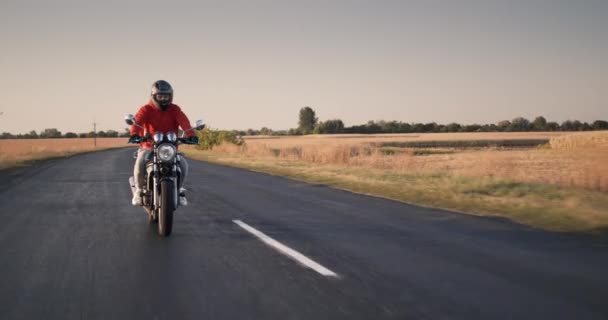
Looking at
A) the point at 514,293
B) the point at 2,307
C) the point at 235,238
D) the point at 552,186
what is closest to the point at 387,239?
the point at 235,238

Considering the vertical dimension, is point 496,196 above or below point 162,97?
below

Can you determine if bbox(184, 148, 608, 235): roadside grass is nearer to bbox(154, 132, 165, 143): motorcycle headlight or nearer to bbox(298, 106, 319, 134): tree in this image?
bbox(154, 132, 165, 143): motorcycle headlight

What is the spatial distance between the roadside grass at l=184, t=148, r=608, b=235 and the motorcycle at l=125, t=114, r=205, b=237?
231 inches

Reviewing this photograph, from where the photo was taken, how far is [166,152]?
733 centimetres

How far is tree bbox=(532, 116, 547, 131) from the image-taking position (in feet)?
333

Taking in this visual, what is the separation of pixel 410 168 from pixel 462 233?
1357 cm

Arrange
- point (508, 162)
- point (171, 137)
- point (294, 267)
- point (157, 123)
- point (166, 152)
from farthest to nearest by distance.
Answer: point (508, 162)
point (157, 123)
point (171, 137)
point (166, 152)
point (294, 267)

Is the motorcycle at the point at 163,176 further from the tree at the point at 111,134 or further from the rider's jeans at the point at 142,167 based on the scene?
the tree at the point at 111,134

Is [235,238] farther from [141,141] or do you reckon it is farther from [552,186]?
[552,186]

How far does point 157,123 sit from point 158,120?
50mm

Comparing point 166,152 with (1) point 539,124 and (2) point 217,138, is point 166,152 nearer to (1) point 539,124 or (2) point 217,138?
(2) point 217,138

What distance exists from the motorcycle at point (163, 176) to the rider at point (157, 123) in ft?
0.61

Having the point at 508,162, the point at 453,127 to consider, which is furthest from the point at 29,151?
the point at 453,127

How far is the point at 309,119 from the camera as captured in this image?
15650cm
